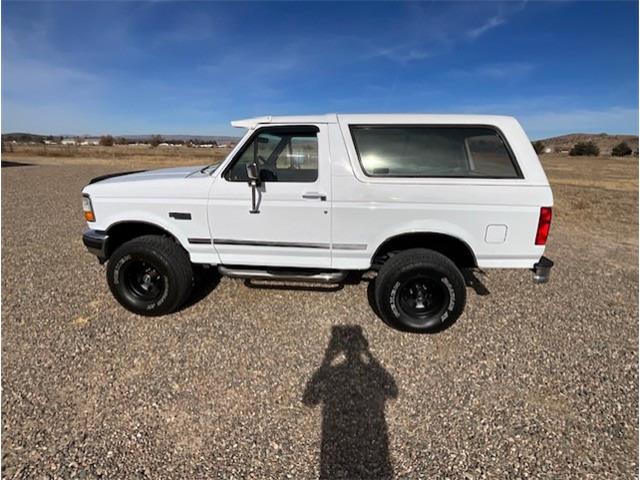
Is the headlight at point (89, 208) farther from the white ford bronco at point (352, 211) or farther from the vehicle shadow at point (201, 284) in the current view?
the vehicle shadow at point (201, 284)

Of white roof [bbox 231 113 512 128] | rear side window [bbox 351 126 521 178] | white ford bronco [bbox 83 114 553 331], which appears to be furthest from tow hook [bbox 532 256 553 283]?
white roof [bbox 231 113 512 128]

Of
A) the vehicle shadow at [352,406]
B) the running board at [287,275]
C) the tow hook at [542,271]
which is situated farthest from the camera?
the running board at [287,275]

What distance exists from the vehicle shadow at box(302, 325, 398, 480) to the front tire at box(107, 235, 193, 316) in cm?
167

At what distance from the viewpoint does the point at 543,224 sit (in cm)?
316

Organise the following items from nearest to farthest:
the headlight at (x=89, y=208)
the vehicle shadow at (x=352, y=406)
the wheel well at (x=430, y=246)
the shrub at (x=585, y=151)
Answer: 1. the vehicle shadow at (x=352, y=406)
2. the wheel well at (x=430, y=246)
3. the headlight at (x=89, y=208)
4. the shrub at (x=585, y=151)

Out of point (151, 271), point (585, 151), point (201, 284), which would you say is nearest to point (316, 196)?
point (151, 271)

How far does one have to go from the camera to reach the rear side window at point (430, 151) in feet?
10.8

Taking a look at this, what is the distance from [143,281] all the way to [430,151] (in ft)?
10.9

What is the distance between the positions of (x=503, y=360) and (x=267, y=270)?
2402 mm

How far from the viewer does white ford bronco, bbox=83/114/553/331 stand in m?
A: 3.22

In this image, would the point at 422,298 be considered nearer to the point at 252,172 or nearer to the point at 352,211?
the point at 352,211

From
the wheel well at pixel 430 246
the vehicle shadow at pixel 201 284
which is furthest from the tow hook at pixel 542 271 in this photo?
the vehicle shadow at pixel 201 284

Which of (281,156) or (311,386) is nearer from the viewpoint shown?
(311,386)

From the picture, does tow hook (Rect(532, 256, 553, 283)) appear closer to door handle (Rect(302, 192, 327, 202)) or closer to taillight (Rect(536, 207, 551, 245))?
taillight (Rect(536, 207, 551, 245))
